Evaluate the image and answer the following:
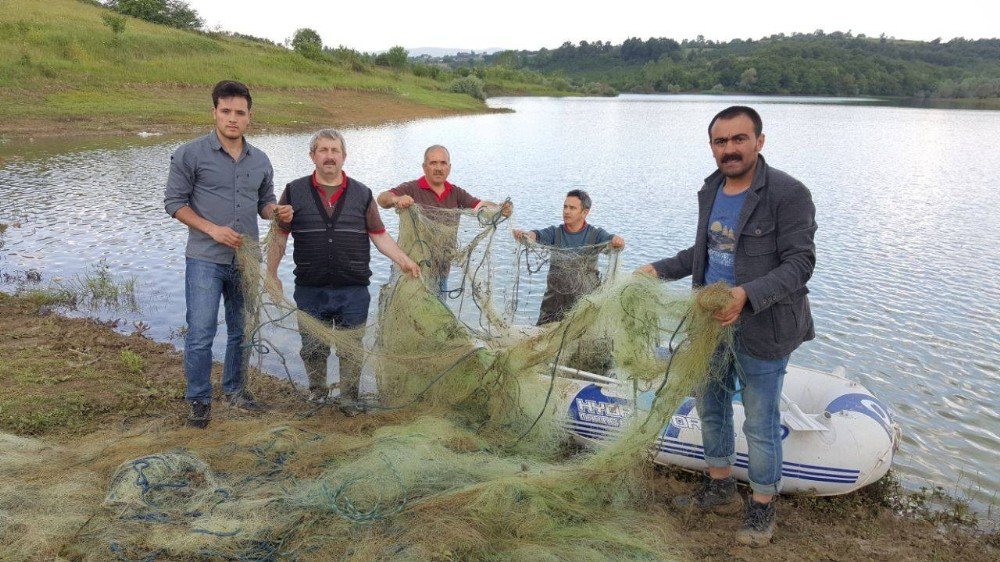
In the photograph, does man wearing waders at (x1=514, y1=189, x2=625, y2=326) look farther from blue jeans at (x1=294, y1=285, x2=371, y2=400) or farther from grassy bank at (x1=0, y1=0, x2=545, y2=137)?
grassy bank at (x1=0, y1=0, x2=545, y2=137)

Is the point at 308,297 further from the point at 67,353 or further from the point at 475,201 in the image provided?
the point at 67,353

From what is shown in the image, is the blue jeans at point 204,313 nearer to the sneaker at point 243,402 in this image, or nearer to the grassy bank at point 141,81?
the sneaker at point 243,402

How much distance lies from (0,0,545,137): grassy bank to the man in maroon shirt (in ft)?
69.3

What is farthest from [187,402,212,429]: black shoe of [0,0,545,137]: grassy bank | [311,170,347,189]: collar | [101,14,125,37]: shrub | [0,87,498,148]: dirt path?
[101,14,125,37]: shrub

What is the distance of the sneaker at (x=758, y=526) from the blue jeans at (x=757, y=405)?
0.38 ft

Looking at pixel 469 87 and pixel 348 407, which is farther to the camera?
pixel 469 87

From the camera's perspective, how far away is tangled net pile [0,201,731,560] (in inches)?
122

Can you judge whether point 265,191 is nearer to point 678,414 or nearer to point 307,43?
point 678,414

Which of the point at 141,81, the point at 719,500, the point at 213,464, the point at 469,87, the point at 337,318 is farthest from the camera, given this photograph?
the point at 469,87

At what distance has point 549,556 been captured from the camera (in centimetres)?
298

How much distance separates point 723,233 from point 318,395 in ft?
10.6

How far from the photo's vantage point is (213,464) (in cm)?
381

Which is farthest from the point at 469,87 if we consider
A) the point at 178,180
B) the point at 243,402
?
the point at 178,180

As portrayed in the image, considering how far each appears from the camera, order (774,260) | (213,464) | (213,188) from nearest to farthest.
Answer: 1. (774,260)
2. (213,464)
3. (213,188)
